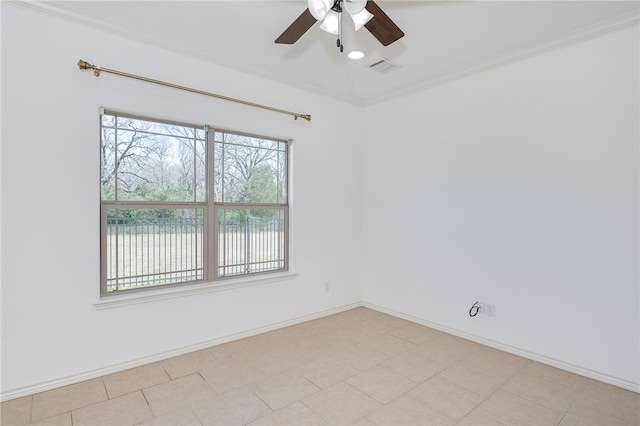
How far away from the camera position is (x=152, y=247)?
2.96 meters

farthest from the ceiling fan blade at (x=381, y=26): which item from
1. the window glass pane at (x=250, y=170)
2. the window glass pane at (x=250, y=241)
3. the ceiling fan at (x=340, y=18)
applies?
the window glass pane at (x=250, y=241)

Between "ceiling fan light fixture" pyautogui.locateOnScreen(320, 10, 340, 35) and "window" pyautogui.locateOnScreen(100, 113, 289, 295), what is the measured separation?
1.62 m

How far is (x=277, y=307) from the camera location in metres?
3.69

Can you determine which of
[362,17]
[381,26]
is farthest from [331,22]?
[381,26]

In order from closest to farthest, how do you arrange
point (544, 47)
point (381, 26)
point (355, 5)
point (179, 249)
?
point (355, 5) < point (381, 26) < point (544, 47) < point (179, 249)

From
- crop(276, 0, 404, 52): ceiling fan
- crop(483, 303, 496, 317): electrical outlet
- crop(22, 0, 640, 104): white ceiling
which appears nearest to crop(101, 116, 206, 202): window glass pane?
crop(22, 0, 640, 104): white ceiling

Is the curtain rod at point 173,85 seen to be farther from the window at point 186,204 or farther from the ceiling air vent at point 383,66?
the ceiling air vent at point 383,66

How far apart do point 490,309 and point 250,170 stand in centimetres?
272

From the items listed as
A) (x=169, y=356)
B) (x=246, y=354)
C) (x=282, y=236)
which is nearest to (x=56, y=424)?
(x=169, y=356)

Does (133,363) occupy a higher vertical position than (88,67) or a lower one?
lower

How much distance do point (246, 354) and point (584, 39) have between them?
378 cm

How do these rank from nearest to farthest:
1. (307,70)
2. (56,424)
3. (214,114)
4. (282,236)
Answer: (56,424), (214,114), (307,70), (282,236)

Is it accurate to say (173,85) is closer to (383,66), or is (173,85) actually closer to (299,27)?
(299,27)

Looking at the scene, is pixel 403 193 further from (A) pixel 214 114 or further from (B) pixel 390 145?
(A) pixel 214 114
